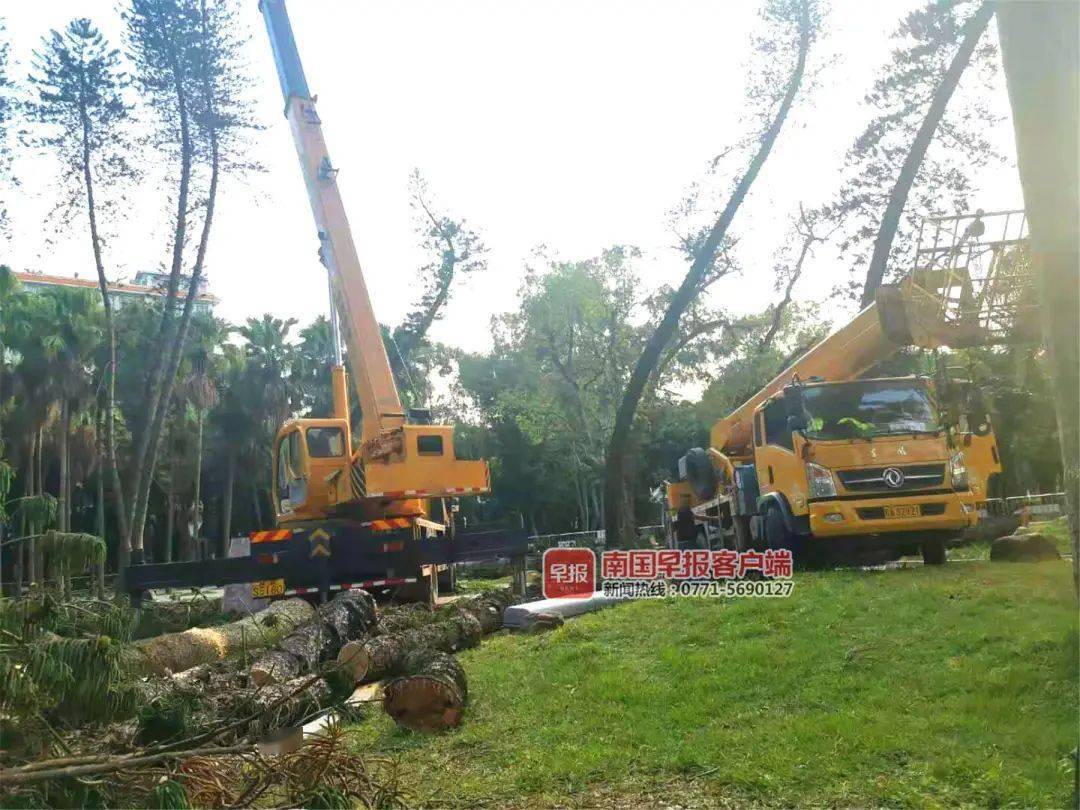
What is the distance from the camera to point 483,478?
1388 centimetres

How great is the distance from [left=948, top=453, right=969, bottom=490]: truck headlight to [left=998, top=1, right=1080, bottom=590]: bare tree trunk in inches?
290

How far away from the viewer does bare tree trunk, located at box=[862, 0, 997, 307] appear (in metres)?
13.5

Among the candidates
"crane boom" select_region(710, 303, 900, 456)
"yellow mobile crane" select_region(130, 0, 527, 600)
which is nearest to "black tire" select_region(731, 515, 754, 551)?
"crane boom" select_region(710, 303, 900, 456)

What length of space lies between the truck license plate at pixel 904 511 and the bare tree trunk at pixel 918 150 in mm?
3422

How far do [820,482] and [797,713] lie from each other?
5634mm

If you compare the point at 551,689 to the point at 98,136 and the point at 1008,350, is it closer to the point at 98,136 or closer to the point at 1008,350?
the point at 1008,350

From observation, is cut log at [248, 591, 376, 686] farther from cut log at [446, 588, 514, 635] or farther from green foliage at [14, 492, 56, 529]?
green foliage at [14, 492, 56, 529]

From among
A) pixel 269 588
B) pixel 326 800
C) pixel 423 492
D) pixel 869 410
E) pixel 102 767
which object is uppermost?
pixel 869 410

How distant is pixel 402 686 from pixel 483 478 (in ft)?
24.0

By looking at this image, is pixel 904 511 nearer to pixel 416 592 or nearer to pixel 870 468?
pixel 870 468

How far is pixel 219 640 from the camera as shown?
10008 millimetres

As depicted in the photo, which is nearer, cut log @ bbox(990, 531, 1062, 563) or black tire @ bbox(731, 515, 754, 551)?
cut log @ bbox(990, 531, 1062, 563)

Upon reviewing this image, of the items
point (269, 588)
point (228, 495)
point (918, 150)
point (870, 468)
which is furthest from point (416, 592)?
point (228, 495)

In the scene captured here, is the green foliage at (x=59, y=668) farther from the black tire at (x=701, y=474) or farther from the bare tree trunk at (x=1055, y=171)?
the black tire at (x=701, y=474)
